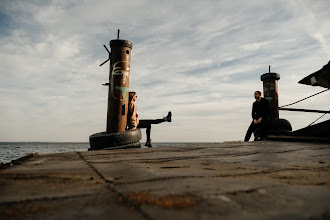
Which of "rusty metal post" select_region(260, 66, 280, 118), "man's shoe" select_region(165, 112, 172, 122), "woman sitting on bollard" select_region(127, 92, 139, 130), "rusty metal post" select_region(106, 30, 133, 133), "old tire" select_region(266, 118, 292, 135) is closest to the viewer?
"rusty metal post" select_region(106, 30, 133, 133)

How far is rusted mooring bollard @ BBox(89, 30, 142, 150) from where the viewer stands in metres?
5.18

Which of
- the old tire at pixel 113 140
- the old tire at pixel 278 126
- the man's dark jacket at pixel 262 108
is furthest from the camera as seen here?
the man's dark jacket at pixel 262 108

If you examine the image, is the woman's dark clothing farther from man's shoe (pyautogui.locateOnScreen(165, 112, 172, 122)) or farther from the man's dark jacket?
man's shoe (pyautogui.locateOnScreen(165, 112, 172, 122))

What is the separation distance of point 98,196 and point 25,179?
2.45 ft

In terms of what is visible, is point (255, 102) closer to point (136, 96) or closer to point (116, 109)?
point (136, 96)

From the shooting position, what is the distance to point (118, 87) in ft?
17.6

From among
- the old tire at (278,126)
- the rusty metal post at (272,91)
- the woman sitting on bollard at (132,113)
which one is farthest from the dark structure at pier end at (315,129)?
the woman sitting on bollard at (132,113)

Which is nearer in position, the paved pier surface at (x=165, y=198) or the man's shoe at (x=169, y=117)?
the paved pier surface at (x=165, y=198)

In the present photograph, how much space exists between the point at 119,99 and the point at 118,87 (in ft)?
0.94

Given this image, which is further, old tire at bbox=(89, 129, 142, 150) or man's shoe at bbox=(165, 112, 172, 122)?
man's shoe at bbox=(165, 112, 172, 122)

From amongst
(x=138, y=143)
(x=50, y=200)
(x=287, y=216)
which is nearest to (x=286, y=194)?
(x=287, y=216)

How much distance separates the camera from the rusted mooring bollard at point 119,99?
17.0 ft

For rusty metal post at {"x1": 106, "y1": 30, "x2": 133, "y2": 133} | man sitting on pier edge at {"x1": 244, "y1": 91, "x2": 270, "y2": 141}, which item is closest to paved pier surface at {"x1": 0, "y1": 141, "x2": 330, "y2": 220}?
rusty metal post at {"x1": 106, "y1": 30, "x2": 133, "y2": 133}

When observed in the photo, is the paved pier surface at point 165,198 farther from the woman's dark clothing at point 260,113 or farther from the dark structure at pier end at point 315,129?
the woman's dark clothing at point 260,113
